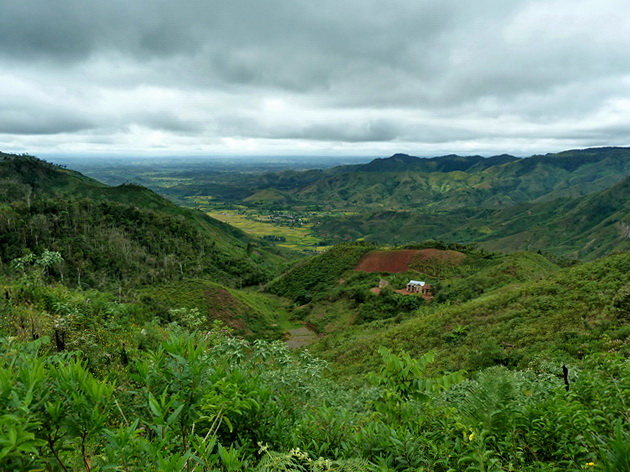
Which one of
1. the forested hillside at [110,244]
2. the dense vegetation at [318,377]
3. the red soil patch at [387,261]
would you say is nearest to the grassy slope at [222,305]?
the dense vegetation at [318,377]

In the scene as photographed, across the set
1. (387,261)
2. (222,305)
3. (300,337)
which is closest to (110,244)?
(222,305)

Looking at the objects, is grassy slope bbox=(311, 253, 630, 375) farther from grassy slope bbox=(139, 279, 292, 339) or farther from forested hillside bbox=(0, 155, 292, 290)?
forested hillside bbox=(0, 155, 292, 290)

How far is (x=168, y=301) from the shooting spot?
4188 centimetres

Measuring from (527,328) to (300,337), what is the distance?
97.0 feet

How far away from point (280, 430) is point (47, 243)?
230ft

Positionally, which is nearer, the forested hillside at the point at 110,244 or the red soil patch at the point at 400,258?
the forested hillside at the point at 110,244

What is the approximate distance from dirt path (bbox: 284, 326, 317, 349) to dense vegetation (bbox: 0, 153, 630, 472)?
1.88 meters

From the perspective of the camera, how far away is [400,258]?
60844 mm

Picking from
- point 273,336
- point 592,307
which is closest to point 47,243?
point 273,336

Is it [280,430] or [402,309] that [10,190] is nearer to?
[402,309]

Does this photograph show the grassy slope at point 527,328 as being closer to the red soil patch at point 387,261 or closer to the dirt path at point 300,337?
the dirt path at point 300,337

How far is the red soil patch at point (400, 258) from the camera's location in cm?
5912

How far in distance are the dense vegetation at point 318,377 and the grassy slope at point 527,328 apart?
126 millimetres

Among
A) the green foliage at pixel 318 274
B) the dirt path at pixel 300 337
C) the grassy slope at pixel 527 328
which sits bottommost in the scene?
the dirt path at pixel 300 337
